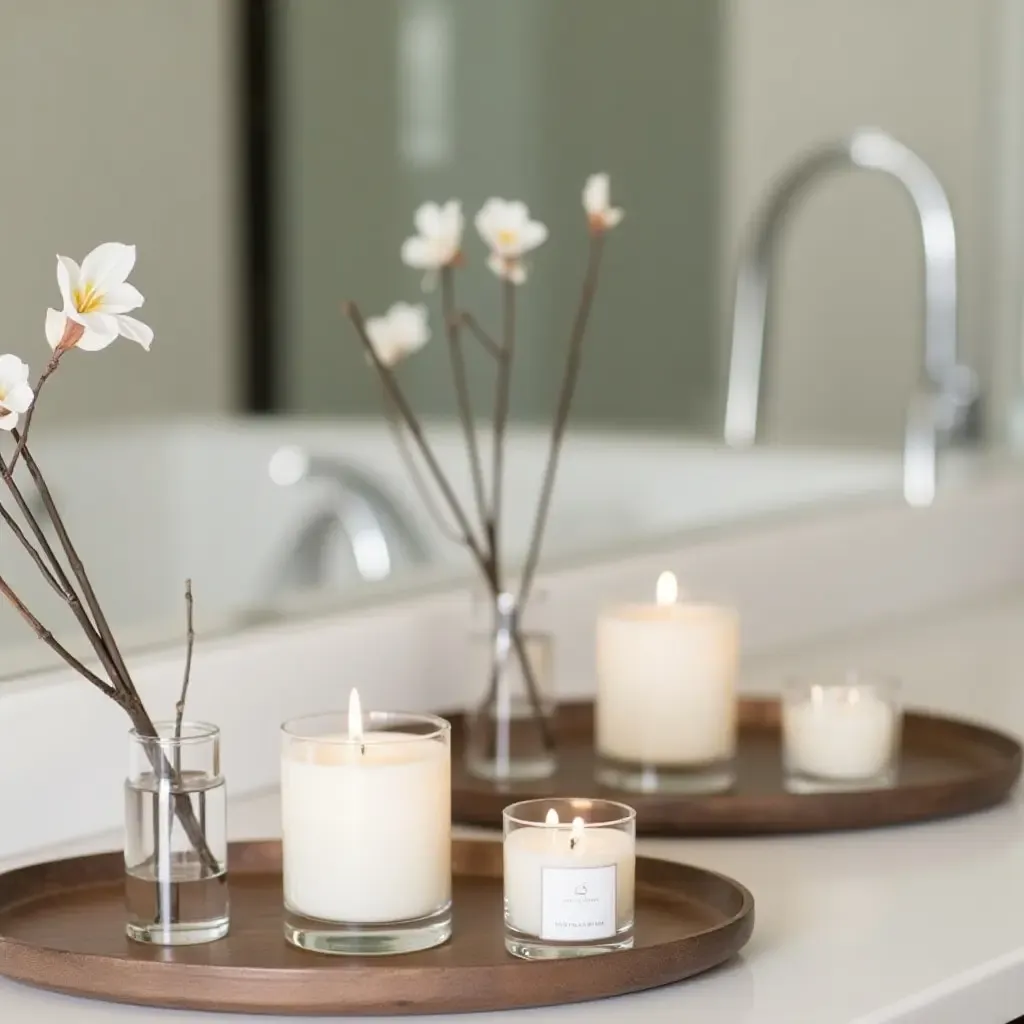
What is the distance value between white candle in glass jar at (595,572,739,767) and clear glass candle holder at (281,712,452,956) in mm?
265

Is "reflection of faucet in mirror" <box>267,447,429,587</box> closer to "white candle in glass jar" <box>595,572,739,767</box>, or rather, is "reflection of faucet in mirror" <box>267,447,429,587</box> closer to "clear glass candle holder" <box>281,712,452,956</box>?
"white candle in glass jar" <box>595,572,739,767</box>

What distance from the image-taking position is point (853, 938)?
815 mm

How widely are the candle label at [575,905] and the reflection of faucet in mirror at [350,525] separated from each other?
82 cm

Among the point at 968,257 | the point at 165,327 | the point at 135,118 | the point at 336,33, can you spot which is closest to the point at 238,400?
the point at 165,327

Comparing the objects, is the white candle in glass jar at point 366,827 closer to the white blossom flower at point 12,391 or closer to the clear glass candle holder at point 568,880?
the clear glass candle holder at point 568,880

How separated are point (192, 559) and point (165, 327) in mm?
172

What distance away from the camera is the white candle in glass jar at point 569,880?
747 mm

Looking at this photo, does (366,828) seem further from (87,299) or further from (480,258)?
(480,258)

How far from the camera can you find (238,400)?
1626mm

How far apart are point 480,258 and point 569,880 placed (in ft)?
3.79

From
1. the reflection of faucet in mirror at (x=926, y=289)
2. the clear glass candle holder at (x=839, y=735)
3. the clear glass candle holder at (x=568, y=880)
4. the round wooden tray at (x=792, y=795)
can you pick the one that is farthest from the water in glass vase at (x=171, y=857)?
the reflection of faucet in mirror at (x=926, y=289)

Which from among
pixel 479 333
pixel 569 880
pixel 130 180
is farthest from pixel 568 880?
pixel 130 180

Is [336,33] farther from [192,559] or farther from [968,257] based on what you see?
[968,257]

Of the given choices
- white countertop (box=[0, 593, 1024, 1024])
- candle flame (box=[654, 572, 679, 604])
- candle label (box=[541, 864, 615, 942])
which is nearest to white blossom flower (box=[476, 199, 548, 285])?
candle flame (box=[654, 572, 679, 604])
